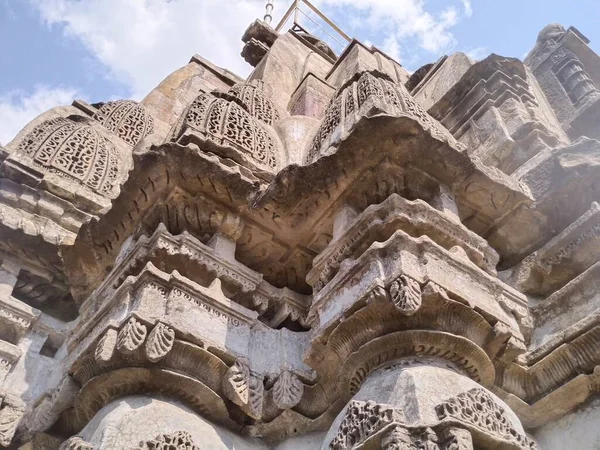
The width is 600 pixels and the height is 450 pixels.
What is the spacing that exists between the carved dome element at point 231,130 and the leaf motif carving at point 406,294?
176 centimetres

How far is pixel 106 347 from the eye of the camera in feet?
9.51

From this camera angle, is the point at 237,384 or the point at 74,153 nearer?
the point at 237,384

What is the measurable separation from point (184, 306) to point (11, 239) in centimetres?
197

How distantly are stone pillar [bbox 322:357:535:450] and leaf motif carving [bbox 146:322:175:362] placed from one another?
0.86 metres

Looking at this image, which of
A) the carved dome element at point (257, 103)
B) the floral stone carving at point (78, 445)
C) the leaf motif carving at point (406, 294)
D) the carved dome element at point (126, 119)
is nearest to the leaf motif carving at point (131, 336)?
the floral stone carving at point (78, 445)

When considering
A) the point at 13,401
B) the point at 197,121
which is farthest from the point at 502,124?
the point at 13,401

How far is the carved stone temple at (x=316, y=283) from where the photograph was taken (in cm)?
264

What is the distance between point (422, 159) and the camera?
11.3 feet

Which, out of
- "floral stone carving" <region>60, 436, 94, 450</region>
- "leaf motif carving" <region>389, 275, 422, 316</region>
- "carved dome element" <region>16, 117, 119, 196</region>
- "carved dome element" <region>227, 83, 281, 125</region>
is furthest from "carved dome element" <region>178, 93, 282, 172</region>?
"floral stone carving" <region>60, 436, 94, 450</region>

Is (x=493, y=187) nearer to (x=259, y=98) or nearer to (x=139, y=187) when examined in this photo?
(x=139, y=187)

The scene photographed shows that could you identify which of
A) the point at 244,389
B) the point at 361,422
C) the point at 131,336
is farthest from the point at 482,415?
the point at 131,336

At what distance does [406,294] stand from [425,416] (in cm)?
54

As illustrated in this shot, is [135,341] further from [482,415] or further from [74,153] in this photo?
[74,153]

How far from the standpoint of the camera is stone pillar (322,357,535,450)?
83.6 inches
